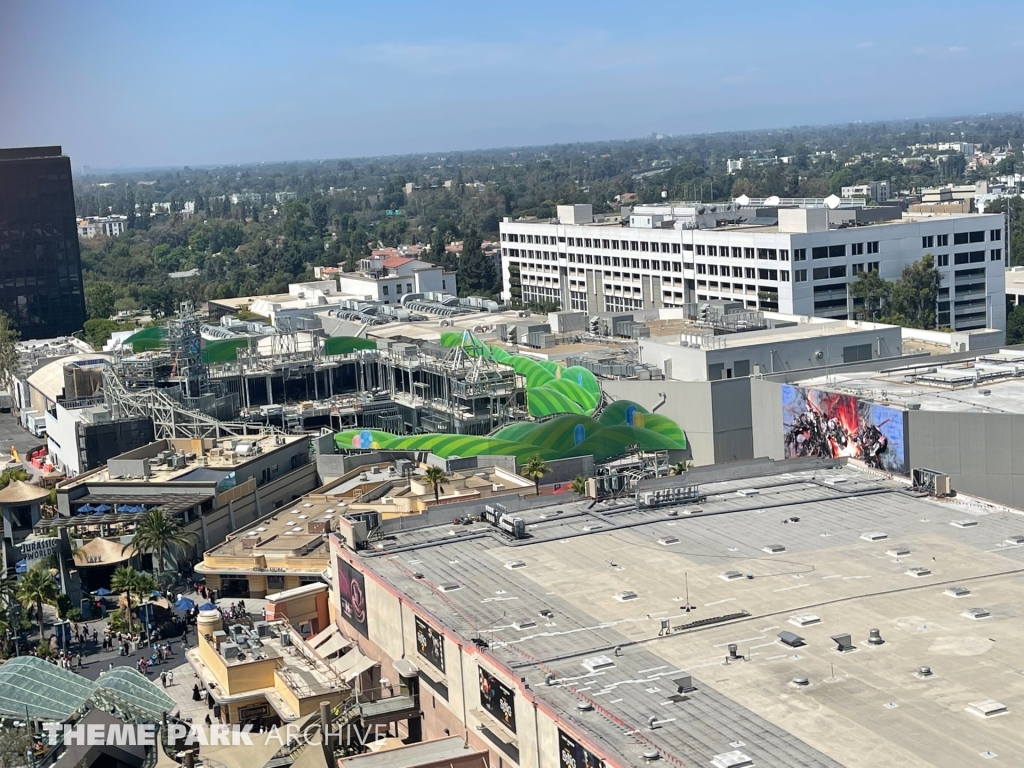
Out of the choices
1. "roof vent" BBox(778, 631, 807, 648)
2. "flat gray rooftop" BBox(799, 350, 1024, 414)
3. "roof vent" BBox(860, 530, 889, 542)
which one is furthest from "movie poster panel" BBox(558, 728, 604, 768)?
"flat gray rooftop" BBox(799, 350, 1024, 414)

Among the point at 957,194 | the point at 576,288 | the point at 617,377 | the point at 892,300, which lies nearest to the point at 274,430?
the point at 617,377

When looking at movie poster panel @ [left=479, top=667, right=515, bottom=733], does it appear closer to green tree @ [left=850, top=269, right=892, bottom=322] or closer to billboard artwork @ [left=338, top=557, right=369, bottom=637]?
billboard artwork @ [left=338, top=557, right=369, bottom=637]

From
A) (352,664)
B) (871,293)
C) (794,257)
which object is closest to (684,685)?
(352,664)

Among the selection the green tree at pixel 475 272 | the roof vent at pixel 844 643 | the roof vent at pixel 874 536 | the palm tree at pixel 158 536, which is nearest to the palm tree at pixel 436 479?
the palm tree at pixel 158 536

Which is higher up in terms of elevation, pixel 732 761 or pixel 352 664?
pixel 732 761

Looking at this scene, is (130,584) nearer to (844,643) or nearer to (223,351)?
(844,643)
